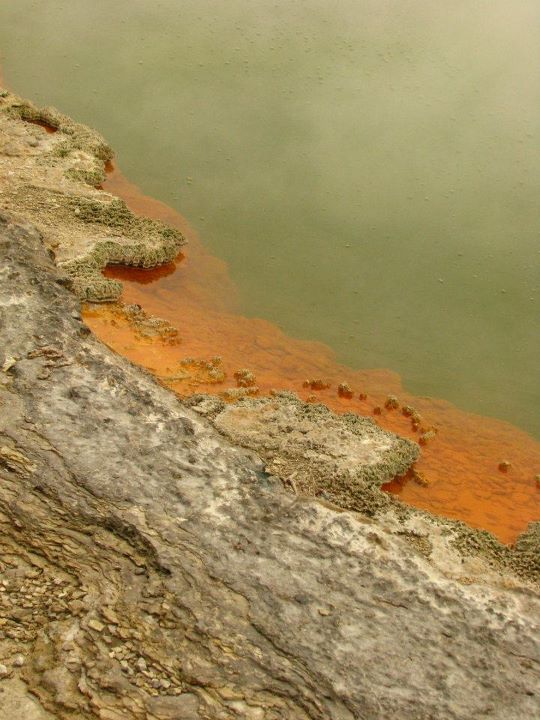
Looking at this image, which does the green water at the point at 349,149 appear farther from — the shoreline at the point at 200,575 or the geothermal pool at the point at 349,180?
the shoreline at the point at 200,575

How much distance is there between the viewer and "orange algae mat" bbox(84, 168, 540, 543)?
919cm

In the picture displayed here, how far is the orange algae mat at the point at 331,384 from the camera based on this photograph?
30.1 ft

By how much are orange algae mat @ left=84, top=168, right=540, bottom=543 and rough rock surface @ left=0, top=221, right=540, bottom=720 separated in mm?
1603

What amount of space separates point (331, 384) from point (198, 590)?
17.2 feet

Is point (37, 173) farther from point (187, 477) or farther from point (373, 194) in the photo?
point (187, 477)

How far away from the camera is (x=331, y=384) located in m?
10.6

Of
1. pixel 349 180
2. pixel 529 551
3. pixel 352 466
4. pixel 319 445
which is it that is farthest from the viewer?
pixel 349 180

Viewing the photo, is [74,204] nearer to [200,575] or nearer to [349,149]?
[349,149]

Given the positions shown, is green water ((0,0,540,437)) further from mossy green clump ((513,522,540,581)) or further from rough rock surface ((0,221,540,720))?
rough rock surface ((0,221,540,720))

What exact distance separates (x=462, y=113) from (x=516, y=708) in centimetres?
1495

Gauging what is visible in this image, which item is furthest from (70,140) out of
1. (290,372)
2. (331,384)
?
(331,384)

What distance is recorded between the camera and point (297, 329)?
11.6m

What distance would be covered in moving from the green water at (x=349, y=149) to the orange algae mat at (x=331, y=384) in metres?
0.42

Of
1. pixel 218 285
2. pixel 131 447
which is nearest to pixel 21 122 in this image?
pixel 218 285
